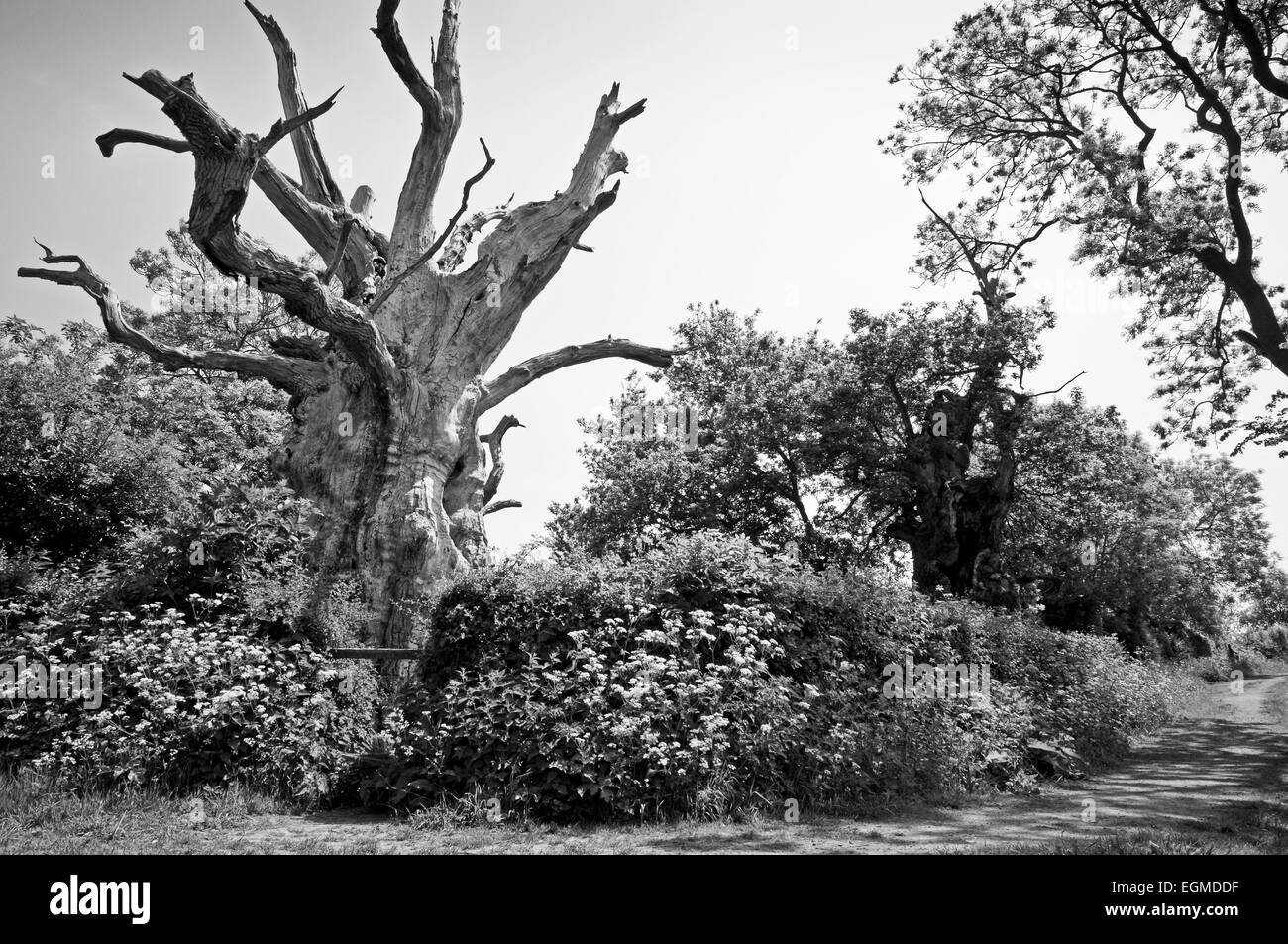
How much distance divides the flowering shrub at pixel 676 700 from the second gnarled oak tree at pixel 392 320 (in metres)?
4.18

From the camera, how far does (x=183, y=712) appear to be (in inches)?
296

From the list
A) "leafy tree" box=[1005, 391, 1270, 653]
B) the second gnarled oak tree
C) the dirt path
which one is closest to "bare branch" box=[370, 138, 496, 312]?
the second gnarled oak tree

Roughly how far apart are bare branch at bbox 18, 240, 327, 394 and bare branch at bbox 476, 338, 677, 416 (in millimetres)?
3394

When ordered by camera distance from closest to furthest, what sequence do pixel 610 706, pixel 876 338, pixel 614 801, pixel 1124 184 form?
pixel 614 801 → pixel 610 706 → pixel 1124 184 → pixel 876 338

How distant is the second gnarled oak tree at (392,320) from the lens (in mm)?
11562

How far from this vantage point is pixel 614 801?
6867mm

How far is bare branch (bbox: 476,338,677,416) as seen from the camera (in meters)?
16.9

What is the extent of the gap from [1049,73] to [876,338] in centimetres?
757

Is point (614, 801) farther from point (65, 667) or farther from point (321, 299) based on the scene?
point (321, 299)

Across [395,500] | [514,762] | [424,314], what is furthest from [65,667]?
[424,314]

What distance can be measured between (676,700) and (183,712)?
15.2 feet

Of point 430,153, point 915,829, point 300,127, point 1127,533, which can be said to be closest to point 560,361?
point 430,153

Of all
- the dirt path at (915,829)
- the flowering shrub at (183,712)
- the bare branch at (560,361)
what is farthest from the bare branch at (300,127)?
the dirt path at (915,829)

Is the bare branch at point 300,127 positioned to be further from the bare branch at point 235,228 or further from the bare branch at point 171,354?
the bare branch at point 235,228
